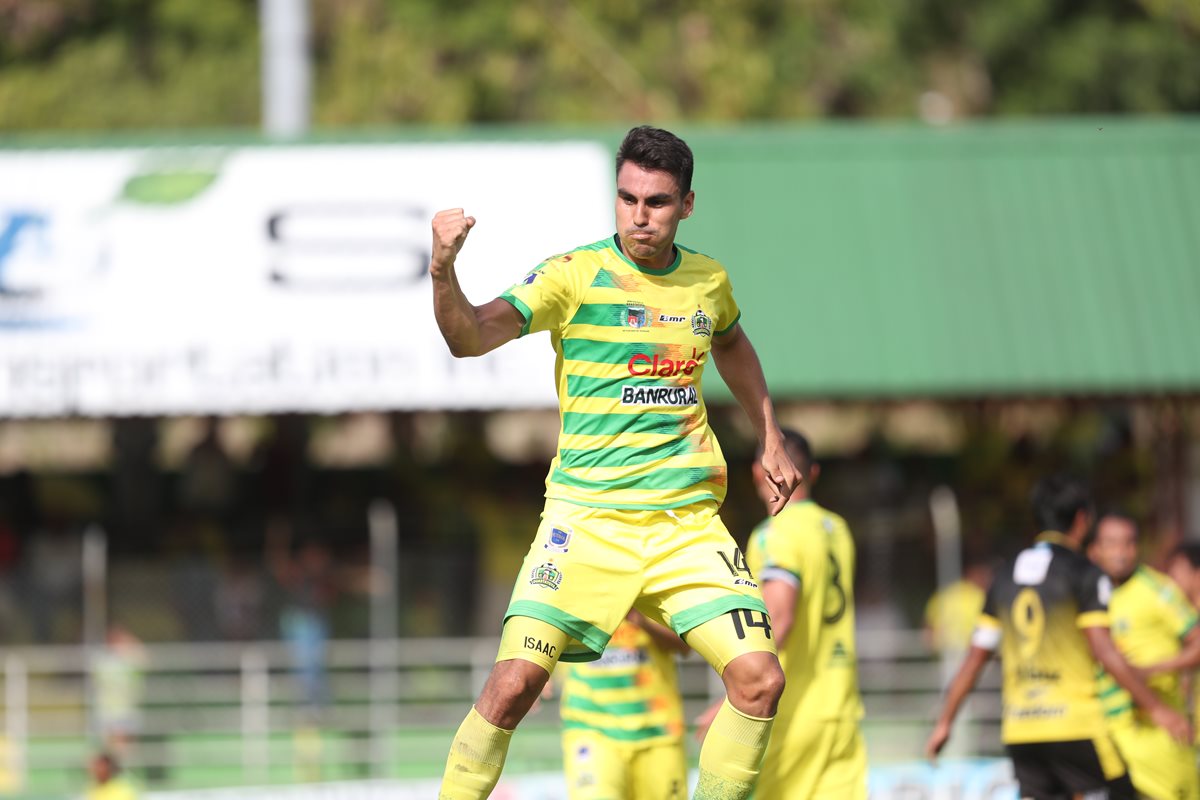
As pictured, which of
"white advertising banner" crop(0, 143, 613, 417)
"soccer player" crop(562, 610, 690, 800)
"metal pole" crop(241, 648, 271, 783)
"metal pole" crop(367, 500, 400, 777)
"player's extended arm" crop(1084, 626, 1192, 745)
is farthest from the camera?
"white advertising banner" crop(0, 143, 613, 417)

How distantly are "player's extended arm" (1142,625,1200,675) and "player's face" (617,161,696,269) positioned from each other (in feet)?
16.7

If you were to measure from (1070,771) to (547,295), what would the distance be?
4406 millimetres

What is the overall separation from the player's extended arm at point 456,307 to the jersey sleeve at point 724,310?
92 cm

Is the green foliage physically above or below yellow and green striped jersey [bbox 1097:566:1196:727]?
above

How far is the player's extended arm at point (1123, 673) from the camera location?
8.70 metres

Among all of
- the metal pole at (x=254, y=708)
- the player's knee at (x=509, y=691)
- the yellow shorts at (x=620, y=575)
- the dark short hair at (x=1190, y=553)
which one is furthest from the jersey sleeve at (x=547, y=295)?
the metal pole at (x=254, y=708)

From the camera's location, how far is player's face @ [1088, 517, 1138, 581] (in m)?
10.1

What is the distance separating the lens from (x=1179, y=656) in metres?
10.0

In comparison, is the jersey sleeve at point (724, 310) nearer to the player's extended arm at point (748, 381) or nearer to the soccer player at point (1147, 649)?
the player's extended arm at point (748, 381)

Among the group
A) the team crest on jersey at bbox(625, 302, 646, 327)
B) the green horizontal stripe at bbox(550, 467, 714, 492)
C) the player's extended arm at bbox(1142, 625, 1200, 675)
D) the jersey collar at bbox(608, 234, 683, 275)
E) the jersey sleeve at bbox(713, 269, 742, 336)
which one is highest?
the jersey collar at bbox(608, 234, 683, 275)

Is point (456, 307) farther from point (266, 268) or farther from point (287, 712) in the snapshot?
point (266, 268)

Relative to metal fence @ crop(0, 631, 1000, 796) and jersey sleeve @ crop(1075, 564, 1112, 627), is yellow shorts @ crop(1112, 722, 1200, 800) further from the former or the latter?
metal fence @ crop(0, 631, 1000, 796)

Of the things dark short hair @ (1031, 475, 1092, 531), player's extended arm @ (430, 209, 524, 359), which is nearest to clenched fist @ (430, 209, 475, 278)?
player's extended arm @ (430, 209, 524, 359)

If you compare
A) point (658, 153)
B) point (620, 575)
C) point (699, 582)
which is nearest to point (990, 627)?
point (699, 582)
